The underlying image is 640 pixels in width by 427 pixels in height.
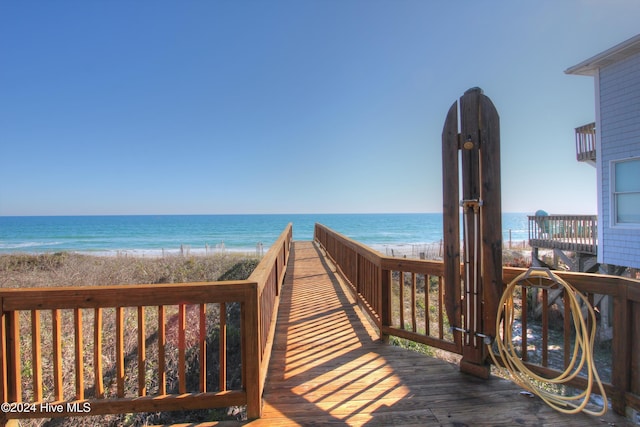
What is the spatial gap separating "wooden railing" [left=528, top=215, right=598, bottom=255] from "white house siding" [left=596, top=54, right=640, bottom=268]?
2.16 meters

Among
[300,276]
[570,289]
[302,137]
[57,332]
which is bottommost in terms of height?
[300,276]

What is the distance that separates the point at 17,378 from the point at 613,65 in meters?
11.3

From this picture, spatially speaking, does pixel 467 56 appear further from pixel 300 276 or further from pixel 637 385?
pixel 637 385

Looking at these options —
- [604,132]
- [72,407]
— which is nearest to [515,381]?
[72,407]

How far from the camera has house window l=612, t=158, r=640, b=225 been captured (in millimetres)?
6422

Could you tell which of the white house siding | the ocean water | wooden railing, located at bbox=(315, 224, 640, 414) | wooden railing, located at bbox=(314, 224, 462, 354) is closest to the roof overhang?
the white house siding

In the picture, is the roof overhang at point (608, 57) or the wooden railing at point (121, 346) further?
the roof overhang at point (608, 57)

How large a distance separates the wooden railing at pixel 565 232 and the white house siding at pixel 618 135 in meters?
2.16

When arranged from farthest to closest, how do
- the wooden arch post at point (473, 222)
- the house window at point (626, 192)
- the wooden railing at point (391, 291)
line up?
1. the house window at point (626, 192)
2. the wooden railing at point (391, 291)
3. the wooden arch post at point (473, 222)

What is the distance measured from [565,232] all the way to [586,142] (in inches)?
122

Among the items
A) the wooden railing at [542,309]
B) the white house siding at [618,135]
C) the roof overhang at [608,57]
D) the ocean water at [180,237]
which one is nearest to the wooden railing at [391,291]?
the wooden railing at [542,309]

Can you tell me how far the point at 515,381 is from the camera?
234 cm

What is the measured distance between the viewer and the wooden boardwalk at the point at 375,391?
6.45 feet

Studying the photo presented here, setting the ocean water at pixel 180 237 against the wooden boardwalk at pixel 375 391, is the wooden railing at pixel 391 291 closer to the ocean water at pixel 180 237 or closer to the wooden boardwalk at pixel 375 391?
the wooden boardwalk at pixel 375 391
